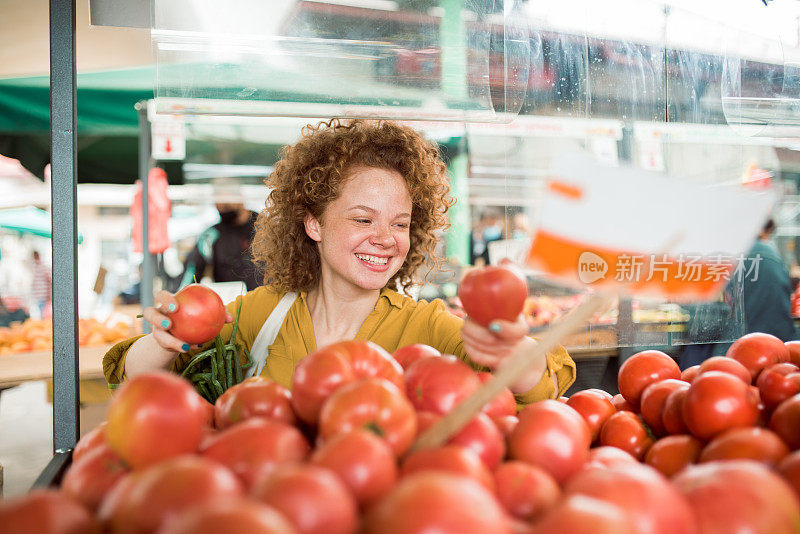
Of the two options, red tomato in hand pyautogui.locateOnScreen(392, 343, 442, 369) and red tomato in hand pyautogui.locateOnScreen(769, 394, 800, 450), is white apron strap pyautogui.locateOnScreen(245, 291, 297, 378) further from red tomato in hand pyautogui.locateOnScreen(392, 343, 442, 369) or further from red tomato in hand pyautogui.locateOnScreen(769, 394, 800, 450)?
red tomato in hand pyautogui.locateOnScreen(769, 394, 800, 450)

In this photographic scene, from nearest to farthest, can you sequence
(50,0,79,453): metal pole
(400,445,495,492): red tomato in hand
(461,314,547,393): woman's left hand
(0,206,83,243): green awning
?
(400,445,495,492): red tomato in hand < (461,314,547,393): woman's left hand < (50,0,79,453): metal pole < (0,206,83,243): green awning

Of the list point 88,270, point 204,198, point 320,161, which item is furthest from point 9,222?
point 320,161

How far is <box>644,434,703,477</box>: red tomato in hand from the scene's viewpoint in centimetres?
116

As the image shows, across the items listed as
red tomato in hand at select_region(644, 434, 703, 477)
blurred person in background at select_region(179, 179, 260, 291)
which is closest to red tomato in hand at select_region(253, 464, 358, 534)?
red tomato in hand at select_region(644, 434, 703, 477)

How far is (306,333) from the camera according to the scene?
89.7 inches

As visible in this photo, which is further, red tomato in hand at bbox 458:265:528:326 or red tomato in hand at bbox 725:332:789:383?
red tomato in hand at bbox 725:332:789:383

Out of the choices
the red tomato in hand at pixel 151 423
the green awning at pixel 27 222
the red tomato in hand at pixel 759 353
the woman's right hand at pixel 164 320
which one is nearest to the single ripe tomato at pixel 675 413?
the red tomato in hand at pixel 759 353

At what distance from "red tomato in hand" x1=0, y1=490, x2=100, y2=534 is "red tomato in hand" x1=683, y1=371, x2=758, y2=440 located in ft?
3.27

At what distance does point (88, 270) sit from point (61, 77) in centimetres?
1040

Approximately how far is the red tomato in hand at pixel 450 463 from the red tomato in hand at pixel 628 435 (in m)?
0.58

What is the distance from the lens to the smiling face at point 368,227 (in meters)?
2.16

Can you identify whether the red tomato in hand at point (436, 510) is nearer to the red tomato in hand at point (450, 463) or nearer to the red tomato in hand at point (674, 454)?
the red tomato in hand at point (450, 463)

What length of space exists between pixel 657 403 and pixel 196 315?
3.71ft

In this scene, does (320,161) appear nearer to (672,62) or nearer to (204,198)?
(672,62)
